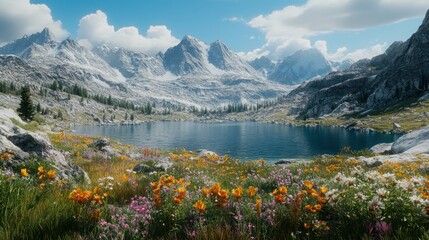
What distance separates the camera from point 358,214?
5.32 meters

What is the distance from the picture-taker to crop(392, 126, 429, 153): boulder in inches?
1384

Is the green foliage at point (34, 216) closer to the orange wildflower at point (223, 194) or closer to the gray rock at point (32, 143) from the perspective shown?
the orange wildflower at point (223, 194)

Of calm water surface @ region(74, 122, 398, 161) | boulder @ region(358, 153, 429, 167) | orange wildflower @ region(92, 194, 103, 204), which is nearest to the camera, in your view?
orange wildflower @ region(92, 194, 103, 204)

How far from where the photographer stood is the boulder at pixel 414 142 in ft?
115

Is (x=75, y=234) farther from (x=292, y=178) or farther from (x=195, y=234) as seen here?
(x=292, y=178)

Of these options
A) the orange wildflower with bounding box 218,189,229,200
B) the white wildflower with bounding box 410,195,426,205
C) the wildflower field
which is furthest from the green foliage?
the white wildflower with bounding box 410,195,426,205

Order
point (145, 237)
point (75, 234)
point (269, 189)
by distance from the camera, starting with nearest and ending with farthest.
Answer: point (75, 234) < point (145, 237) < point (269, 189)

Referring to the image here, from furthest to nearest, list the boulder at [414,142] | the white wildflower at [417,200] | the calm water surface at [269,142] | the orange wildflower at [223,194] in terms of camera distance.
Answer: the calm water surface at [269,142], the boulder at [414,142], the orange wildflower at [223,194], the white wildflower at [417,200]

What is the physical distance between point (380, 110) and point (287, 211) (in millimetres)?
202141

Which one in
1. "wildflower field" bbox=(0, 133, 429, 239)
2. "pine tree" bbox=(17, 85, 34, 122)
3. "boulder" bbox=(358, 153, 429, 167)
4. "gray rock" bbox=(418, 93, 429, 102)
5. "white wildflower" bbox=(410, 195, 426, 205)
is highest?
"gray rock" bbox=(418, 93, 429, 102)

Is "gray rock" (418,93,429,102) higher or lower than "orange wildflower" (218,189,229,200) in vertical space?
higher

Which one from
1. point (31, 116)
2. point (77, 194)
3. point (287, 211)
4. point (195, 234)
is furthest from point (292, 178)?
point (31, 116)

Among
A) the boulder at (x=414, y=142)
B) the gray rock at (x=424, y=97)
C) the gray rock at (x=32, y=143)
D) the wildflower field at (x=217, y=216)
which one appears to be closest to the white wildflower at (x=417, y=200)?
the wildflower field at (x=217, y=216)

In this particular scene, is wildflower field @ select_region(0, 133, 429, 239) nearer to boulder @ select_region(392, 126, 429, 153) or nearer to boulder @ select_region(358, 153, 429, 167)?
boulder @ select_region(358, 153, 429, 167)
